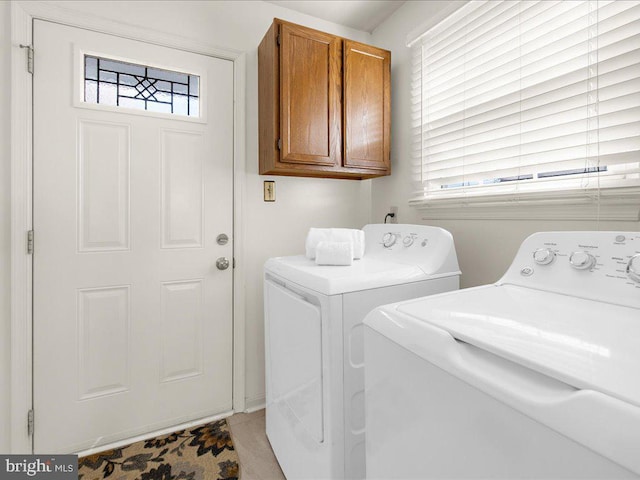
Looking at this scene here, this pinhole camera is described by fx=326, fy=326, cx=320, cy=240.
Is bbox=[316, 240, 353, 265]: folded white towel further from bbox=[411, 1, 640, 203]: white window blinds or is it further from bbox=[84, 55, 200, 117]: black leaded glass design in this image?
bbox=[84, 55, 200, 117]: black leaded glass design

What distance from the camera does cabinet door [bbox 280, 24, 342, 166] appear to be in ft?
5.78

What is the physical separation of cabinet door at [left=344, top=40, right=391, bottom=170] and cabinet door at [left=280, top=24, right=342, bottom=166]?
6 cm

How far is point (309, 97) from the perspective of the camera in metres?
1.81

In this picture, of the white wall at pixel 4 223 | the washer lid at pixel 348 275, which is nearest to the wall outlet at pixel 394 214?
the washer lid at pixel 348 275

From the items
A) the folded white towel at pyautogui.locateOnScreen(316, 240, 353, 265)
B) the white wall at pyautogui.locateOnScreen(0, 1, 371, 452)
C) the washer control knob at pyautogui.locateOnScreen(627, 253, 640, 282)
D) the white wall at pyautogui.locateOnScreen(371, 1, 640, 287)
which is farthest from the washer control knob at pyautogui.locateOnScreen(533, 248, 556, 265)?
the white wall at pyautogui.locateOnScreen(0, 1, 371, 452)

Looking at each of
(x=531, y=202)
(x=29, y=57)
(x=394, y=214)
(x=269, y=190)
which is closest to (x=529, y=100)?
(x=531, y=202)

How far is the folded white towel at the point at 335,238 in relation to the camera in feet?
5.31

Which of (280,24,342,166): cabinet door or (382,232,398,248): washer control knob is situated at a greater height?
(280,24,342,166): cabinet door

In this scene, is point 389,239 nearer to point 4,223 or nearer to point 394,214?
point 394,214

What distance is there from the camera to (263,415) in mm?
2027

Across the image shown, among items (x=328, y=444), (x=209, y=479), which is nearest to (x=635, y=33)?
(x=328, y=444)

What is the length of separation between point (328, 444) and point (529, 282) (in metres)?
0.87

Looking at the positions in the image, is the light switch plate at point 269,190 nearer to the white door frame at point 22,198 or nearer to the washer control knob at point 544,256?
the white door frame at point 22,198

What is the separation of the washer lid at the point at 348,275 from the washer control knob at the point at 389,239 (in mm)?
152
